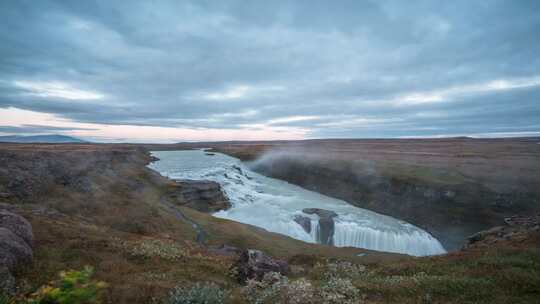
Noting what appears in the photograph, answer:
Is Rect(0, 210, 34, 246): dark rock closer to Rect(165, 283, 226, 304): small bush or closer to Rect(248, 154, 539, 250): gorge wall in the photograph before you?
Rect(165, 283, 226, 304): small bush

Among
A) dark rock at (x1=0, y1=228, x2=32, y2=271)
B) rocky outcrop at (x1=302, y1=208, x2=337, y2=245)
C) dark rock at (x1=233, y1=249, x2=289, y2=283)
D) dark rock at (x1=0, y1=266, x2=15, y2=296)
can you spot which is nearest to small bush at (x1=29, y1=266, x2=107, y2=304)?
dark rock at (x1=0, y1=266, x2=15, y2=296)

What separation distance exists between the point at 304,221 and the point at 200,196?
19.2 metres

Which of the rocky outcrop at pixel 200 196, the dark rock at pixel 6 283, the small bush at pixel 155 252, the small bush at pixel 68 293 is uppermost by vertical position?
the small bush at pixel 68 293

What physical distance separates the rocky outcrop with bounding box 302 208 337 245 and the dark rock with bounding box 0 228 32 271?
112 ft

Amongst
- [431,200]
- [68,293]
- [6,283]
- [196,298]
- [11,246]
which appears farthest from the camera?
[431,200]

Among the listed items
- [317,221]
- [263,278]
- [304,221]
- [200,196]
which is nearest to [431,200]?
[317,221]

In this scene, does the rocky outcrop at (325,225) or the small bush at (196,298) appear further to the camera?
the rocky outcrop at (325,225)

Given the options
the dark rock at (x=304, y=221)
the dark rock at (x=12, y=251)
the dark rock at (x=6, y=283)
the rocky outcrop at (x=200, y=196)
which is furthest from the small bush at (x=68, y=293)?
the rocky outcrop at (x=200, y=196)

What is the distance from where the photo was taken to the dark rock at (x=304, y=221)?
40044 mm

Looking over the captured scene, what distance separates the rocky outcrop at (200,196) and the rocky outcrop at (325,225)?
1549 centimetres

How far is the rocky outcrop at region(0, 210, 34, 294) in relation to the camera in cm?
770

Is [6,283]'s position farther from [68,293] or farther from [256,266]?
[256,266]

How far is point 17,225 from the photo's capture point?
1132 cm

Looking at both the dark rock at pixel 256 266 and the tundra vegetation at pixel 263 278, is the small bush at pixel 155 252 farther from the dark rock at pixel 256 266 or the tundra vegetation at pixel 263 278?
the dark rock at pixel 256 266
